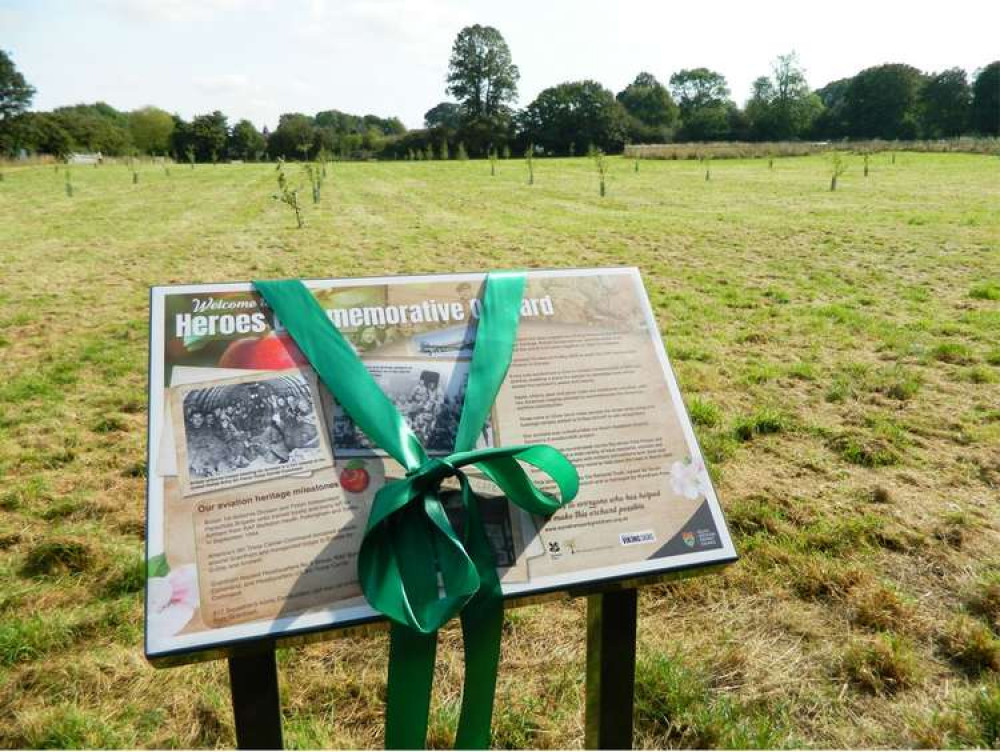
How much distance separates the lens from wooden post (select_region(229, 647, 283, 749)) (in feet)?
4.36

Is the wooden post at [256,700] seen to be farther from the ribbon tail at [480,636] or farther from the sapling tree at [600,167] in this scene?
the sapling tree at [600,167]

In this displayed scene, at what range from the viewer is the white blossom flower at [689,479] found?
5.12ft

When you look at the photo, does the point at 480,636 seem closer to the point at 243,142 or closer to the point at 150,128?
the point at 243,142

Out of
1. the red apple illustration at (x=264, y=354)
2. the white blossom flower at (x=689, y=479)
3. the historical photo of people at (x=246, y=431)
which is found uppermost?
the red apple illustration at (x=264, y=354)

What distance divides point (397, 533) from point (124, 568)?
7.18 feet

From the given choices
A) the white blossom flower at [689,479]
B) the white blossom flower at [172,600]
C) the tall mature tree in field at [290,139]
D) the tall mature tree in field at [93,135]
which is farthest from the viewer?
the tall mature tree in field at [290,139]

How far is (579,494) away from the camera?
4.93ft

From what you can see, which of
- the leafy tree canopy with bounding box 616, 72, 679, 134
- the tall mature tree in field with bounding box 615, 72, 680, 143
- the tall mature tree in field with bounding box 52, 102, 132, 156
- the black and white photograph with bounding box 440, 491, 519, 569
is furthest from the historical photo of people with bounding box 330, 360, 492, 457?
the leafy tree canopy with bounding box 616, 72, 679, 134

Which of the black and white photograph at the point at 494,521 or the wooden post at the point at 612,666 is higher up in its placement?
the black and white photograph at the point at 494,521

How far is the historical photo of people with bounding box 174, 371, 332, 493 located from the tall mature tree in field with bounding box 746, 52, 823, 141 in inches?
2717

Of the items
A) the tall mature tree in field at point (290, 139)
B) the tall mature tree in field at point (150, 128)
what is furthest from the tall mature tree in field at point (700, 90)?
the tall mature tree in field at point (150, 128)

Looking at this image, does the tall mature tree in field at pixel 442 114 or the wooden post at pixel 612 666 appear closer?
the wooden post at pixel 612 666

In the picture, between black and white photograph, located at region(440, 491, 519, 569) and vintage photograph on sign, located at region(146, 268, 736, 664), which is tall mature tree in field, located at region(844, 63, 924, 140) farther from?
black and white photograph, located at region(440, 491, 519, 569)

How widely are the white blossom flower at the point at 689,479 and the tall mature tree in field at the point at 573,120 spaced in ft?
190
